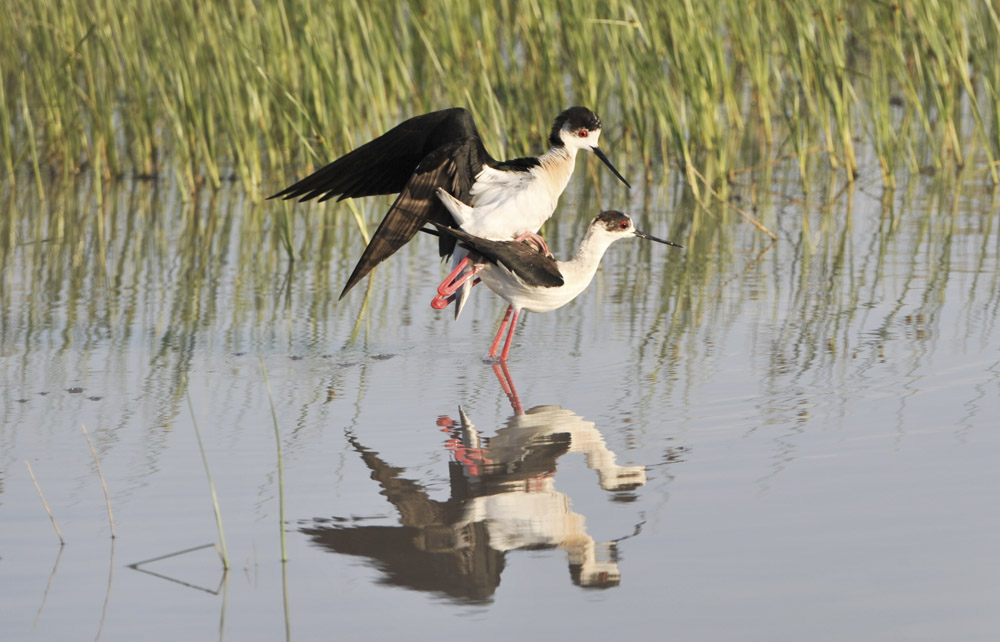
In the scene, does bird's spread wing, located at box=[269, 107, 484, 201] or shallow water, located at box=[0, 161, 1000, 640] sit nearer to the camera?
shallow water, located at box=[0, 161, 1000, 640]

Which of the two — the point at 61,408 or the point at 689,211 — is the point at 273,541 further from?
the point at 689,211

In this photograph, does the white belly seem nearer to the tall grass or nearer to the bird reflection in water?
the bird reflection in water

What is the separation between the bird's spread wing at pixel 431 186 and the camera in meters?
5.46

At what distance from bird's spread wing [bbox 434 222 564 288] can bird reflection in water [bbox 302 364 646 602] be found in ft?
2.92

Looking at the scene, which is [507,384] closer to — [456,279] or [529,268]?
[529,268]

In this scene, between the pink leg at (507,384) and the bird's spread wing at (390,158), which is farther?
the bird's spread wing at (390,158)

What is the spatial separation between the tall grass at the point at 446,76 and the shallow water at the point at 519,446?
4.98 feet

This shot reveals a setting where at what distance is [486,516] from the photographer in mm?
3736

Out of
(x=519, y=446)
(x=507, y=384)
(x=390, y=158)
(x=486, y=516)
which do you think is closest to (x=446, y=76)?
(x=390, y=158)

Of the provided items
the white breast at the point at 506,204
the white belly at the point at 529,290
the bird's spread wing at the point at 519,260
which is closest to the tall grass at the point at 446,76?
the white breast at the point at 506,204

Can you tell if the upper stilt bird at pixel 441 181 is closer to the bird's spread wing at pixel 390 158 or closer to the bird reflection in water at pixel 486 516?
the bird's spread wing at pixel 390 158

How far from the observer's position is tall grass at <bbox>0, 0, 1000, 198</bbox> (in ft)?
28.5

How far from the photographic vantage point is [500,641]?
295 cm

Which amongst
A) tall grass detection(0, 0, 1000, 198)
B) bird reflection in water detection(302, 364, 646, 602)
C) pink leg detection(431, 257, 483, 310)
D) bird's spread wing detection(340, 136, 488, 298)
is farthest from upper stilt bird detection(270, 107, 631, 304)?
tall grass detection(0, 0, 1000, 198)
